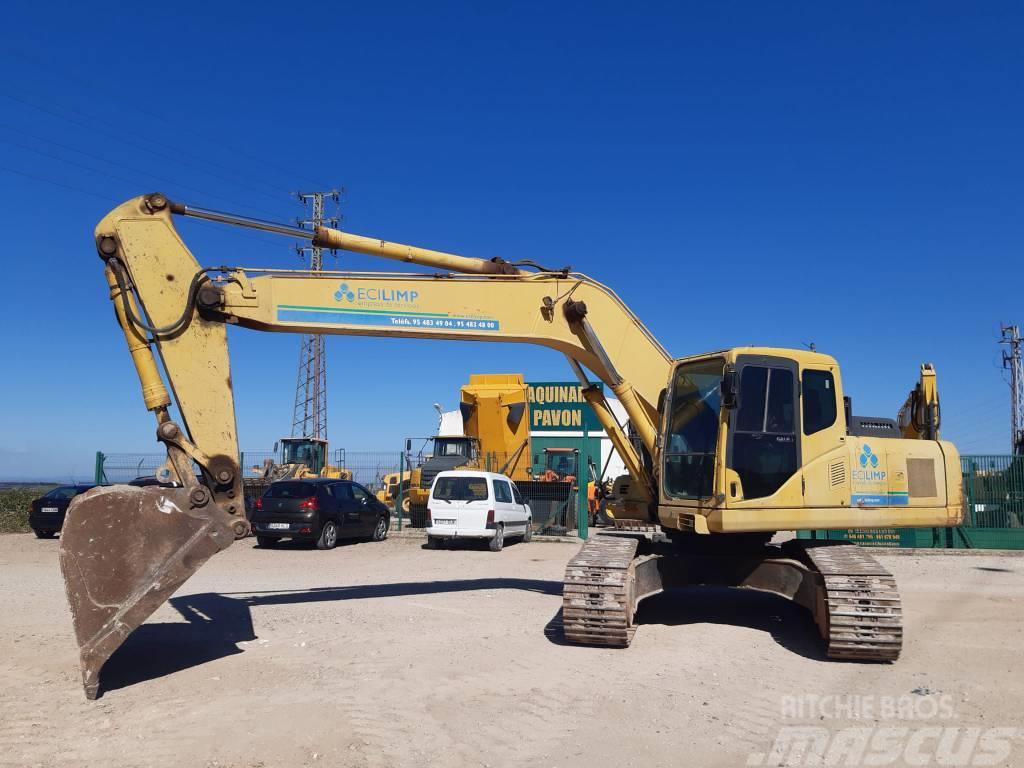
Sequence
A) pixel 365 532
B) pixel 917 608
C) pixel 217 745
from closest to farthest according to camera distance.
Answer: pixel 217 745, pixel 917 608, pixel 365 532

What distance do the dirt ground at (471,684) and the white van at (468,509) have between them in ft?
19.5

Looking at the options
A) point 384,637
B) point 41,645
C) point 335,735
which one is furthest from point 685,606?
point 41,645

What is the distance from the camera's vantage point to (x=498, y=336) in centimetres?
943

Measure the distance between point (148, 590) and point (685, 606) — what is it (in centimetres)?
667

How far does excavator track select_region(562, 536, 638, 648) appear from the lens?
8.01 m

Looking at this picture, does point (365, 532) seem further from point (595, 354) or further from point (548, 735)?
point (548, 735)

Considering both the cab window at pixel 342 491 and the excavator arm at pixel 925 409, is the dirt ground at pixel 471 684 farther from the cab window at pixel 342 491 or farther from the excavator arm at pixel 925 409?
the cab window at pixel 342 491

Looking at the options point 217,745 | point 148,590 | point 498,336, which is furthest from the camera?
point 498,336

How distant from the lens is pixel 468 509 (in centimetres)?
1756

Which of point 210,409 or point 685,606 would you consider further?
point 685,606

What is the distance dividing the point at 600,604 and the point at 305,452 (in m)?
22.2

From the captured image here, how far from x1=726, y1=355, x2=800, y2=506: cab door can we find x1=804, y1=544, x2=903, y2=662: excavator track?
93 cm

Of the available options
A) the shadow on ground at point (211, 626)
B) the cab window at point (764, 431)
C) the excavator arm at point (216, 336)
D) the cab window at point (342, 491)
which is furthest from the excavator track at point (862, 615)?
the cab window at point (342, 491)

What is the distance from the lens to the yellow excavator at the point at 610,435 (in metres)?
6.90
